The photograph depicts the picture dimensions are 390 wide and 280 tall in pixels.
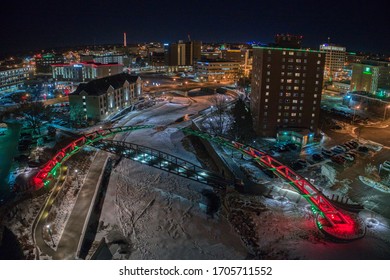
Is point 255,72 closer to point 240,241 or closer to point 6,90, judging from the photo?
point 240,241

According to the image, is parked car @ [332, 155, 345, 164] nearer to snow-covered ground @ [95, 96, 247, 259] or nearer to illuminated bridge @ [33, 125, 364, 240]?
illuminated bridge @ [33, 125, 364, 240]

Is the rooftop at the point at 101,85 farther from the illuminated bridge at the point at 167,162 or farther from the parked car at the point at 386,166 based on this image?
the parked car at the point at 386,166

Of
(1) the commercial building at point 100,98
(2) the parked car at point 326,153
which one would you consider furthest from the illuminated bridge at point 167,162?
(1) the commercial building at point 100,98

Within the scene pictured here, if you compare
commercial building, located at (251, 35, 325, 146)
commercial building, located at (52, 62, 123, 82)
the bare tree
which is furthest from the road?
commercial building, located at (52, 62, 123, 82)

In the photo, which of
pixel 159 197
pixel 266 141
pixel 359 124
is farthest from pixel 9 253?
pixel 359 124

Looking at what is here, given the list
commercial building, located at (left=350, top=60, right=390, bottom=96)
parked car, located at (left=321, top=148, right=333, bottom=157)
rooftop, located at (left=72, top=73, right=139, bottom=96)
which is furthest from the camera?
commercial building, located at (left=350, top=60, right=390, bottom=96)
